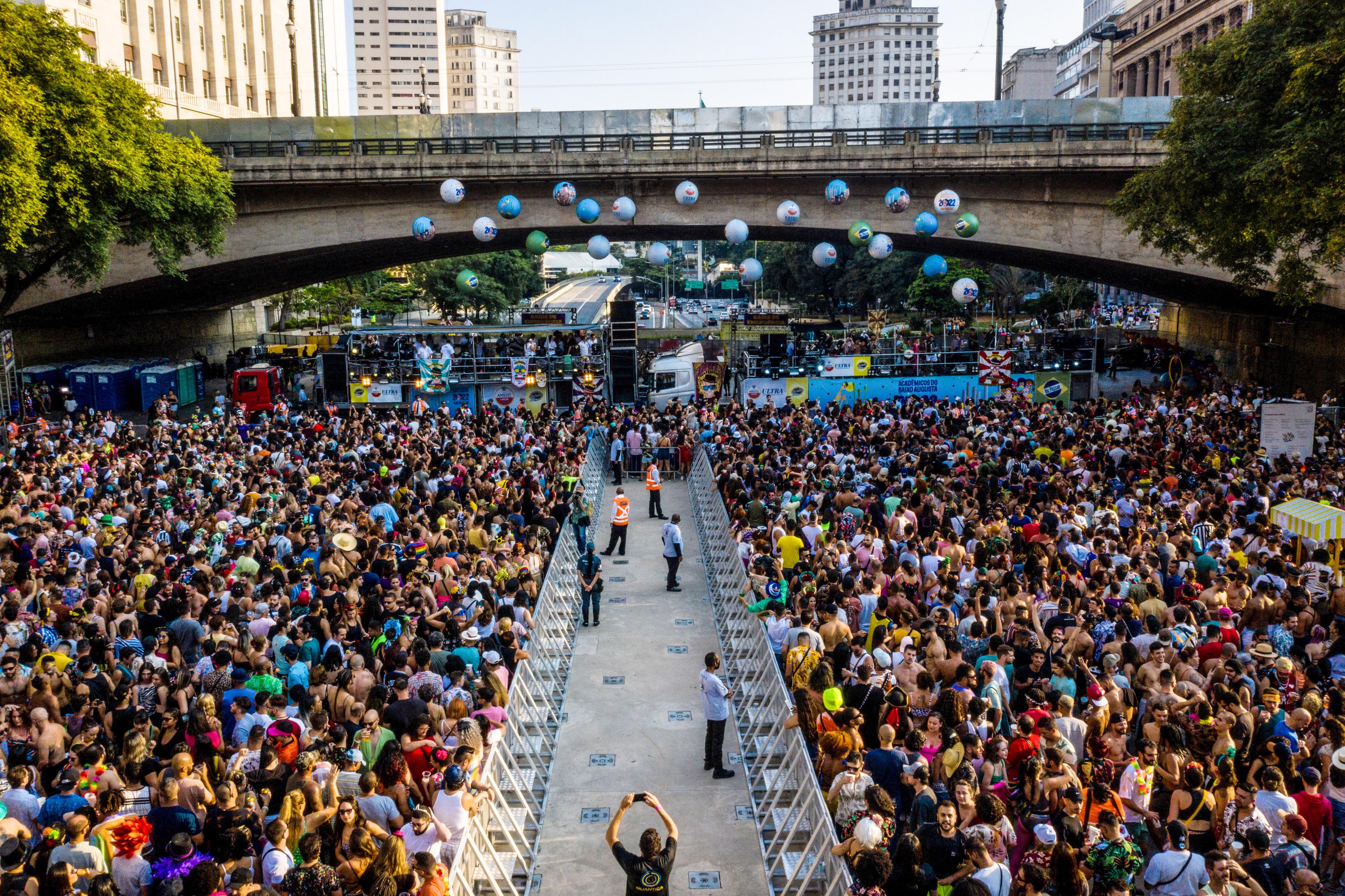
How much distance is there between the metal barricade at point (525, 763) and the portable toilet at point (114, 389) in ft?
86.0

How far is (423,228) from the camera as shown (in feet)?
107

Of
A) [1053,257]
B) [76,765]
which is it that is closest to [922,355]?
[1053,257]

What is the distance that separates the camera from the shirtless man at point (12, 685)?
9.30 meters

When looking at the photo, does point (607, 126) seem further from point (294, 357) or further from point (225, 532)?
point (225, 532)

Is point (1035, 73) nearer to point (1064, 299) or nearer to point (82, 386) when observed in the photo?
point (1064, 299)

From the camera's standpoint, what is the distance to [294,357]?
1581 inches

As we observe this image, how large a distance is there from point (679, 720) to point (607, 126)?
25625mm

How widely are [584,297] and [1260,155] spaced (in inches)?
4320

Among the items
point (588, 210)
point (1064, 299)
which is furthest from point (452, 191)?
point (1064, 299)

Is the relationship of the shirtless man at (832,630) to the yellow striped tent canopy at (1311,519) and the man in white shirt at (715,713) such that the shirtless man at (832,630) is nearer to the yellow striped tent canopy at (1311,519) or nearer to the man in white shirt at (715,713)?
the man in white shirt at (715,713)

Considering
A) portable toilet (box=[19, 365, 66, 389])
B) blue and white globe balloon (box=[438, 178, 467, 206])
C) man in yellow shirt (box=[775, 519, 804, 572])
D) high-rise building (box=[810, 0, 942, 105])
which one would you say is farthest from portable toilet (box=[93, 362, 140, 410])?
high-rise building (box=[810, 0, 942, 105])

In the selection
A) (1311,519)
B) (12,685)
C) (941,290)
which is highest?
(941,290)

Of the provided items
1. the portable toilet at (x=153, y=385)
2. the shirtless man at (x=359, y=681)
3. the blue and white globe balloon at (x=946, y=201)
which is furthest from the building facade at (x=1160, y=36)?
the shirtless man at (x=359, y=681)

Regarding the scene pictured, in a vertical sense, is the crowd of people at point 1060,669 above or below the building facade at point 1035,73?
below
